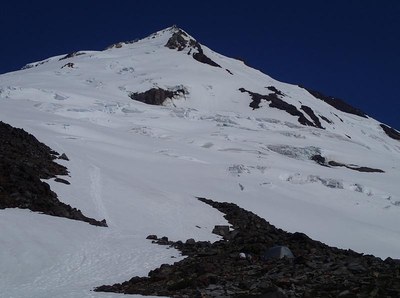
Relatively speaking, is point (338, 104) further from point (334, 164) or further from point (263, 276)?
point (263, 276)

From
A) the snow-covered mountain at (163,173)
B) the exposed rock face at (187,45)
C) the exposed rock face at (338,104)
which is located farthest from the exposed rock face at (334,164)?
the exposed rock face at (338,104)

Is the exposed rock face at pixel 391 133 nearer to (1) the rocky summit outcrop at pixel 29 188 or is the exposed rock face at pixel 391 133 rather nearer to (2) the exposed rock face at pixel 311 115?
(2) the exposed rock face at pixel 311 115

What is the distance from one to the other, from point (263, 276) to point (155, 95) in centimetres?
7062

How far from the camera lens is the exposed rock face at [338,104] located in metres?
127

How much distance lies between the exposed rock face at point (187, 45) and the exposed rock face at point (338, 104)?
3440cm

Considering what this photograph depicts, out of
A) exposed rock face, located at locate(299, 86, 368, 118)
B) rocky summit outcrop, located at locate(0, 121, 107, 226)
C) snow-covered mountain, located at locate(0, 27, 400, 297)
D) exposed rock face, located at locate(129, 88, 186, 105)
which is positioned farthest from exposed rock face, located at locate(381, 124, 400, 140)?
rocky summit outcrop, located at locate(0, 121, 107, 226)

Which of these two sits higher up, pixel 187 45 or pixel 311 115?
pixel 187 45

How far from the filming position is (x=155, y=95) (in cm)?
8006

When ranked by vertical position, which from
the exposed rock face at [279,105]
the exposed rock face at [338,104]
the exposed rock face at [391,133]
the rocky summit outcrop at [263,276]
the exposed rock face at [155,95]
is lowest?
the rocky summit outcrop at [263,276]

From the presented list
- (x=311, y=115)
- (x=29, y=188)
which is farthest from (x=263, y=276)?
(x=311, y=115)

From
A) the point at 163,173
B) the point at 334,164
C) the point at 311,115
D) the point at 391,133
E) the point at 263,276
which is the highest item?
the point at 391,133

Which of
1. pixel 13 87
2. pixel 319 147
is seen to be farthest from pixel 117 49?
pixel 319 147

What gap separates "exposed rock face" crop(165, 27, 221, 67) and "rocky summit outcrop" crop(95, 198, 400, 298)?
97831 millimetres

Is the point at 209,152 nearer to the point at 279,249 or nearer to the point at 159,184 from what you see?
the point at 159,184
